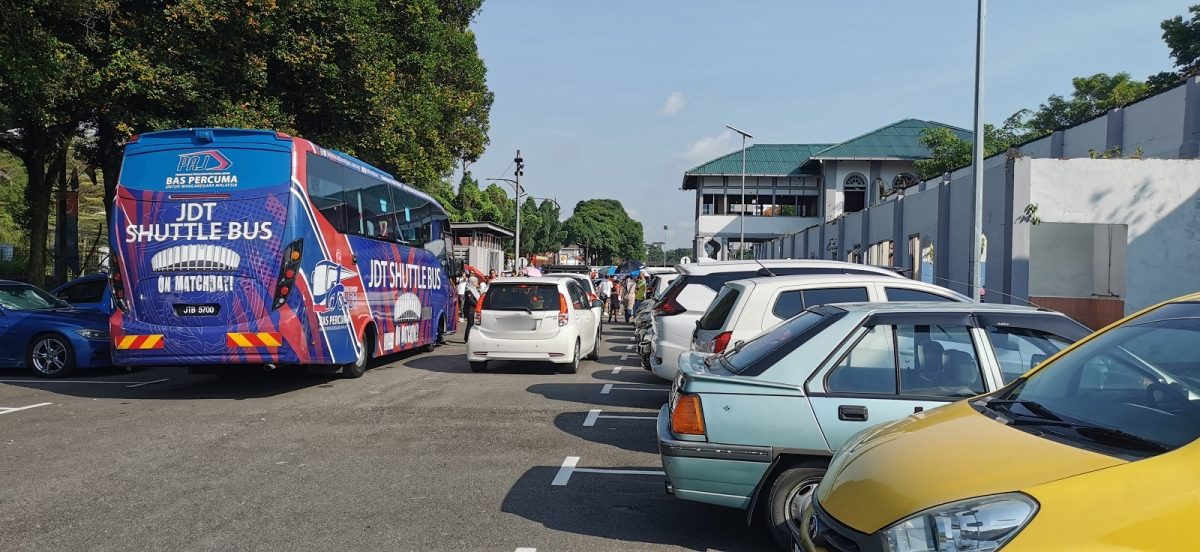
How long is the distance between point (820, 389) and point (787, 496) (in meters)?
0.65

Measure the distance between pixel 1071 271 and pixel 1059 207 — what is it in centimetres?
381

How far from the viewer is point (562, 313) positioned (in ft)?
44.1

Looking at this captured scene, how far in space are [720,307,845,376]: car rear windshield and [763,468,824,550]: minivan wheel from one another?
0.63m

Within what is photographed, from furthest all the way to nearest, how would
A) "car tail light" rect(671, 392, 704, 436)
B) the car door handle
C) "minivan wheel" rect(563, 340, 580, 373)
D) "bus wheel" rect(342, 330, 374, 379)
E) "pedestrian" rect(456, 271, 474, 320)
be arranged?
"pedestrian" rect(456, 271, 474, 320) < "minivan wheel" rect(563, 340, 580, 373) < "bus wheel" rect(342, 330, 374, 379) < "car tail light" rect(671, 392, 704, 436) < the car door handle

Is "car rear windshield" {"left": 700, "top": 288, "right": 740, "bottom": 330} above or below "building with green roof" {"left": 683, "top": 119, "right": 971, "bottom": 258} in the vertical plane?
below

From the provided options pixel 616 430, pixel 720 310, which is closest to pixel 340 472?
pixel 616 430

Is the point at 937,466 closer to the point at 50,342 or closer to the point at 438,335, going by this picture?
the point at 50,342

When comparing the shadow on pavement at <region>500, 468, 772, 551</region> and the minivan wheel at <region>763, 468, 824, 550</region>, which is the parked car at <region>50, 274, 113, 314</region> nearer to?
the shadow on pavement at <region>500, 468, 772, 551</region>

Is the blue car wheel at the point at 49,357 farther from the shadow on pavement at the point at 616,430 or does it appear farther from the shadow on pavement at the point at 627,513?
the shadow on pavement at the point at 627,513

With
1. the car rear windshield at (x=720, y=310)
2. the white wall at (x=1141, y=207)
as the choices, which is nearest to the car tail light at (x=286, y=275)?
the car rear windshield at (x=720, y=310)

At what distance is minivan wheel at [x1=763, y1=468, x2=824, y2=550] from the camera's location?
4805 mm

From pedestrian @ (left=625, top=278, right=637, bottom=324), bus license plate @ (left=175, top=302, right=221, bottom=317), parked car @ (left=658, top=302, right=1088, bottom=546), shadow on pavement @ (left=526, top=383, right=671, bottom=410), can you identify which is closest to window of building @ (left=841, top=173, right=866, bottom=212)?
pedestrian @ (left=625, top=278, right=637, bottom=324)

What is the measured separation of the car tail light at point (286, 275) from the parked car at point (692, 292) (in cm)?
462

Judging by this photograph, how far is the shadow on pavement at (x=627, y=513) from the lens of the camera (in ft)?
17.0
